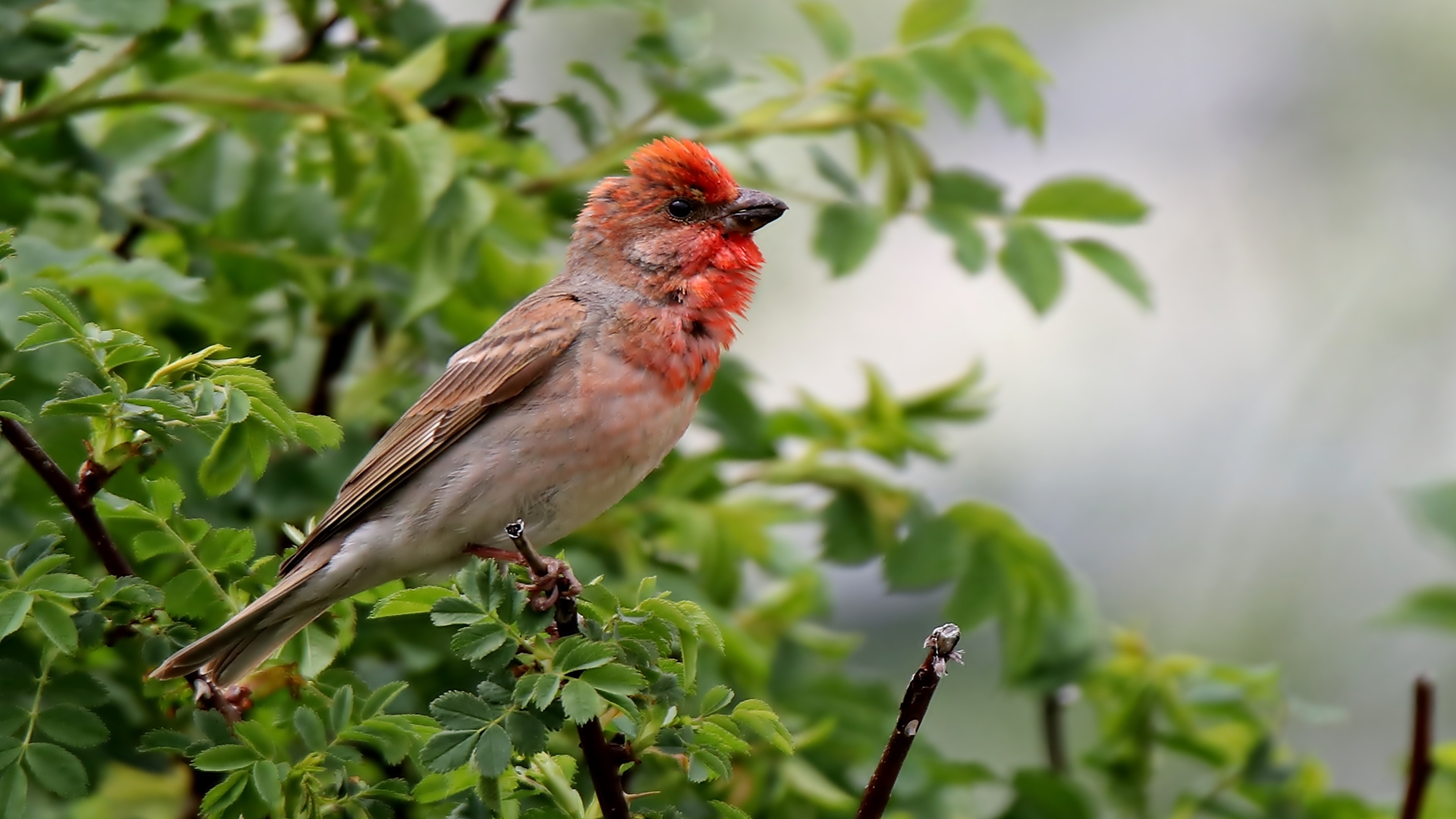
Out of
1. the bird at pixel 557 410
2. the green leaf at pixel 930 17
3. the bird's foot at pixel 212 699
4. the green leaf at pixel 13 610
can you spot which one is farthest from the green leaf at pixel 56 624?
the green leaf at pixel 930 17

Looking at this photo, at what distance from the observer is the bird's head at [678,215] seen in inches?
157

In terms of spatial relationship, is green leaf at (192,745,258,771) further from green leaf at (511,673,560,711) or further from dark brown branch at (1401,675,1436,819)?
dark brown branch at (1401,675,1436,819)

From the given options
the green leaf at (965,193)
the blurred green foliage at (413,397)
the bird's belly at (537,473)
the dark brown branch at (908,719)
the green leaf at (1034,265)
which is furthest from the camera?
the green leaf at (965,193)

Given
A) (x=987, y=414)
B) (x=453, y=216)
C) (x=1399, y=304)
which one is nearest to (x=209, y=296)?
(x=453, y=216)

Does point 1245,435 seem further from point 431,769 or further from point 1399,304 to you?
point 431,769

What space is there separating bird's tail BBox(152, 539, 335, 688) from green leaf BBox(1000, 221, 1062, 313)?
2052 millimetres

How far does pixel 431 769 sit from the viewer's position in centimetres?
224

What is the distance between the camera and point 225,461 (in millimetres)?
2559

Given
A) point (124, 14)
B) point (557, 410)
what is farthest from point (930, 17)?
point (124, 14)

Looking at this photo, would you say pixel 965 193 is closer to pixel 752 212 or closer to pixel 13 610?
pixel 752 212

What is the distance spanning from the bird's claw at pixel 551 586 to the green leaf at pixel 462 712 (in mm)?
180

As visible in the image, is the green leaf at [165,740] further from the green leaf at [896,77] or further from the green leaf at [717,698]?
the green leaf at [896,77]

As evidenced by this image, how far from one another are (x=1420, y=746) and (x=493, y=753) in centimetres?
189

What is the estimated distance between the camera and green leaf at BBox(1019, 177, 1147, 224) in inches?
171
